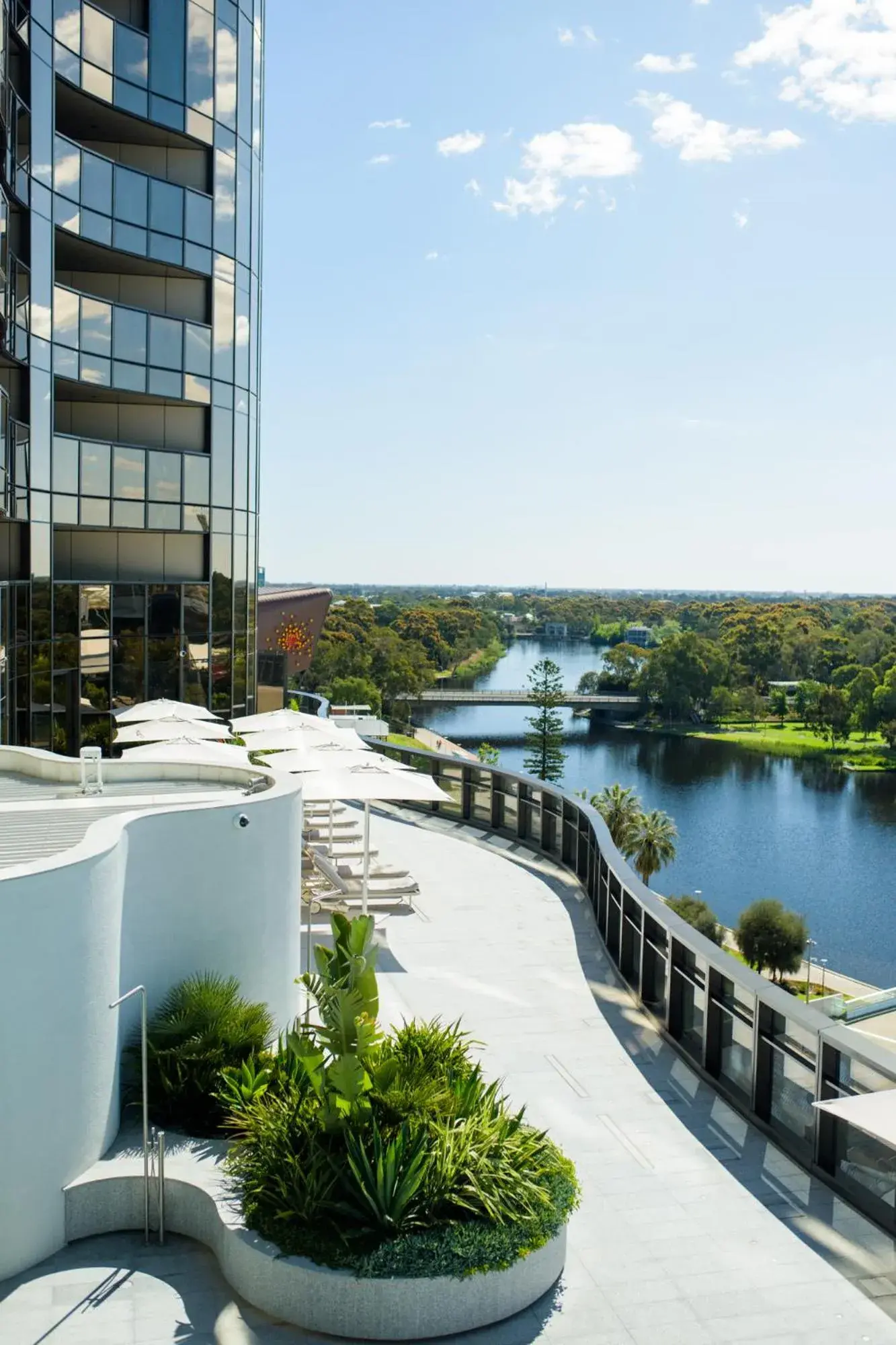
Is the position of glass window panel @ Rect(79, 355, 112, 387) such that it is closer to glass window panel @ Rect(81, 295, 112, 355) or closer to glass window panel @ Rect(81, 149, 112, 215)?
glass window panel @ Rect(81, 295, 112, 355)

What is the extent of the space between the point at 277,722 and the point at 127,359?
362 inches

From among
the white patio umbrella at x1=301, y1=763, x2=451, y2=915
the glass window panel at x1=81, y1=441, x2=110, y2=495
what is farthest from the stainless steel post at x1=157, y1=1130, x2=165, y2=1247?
the glass window panel at x1=81, y1=441, x2=110, y2=495

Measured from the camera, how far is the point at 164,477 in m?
24.2

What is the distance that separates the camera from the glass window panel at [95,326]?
2241cm

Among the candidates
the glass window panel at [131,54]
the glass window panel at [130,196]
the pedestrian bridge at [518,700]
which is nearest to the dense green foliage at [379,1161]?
the glass window panel at [130,196]

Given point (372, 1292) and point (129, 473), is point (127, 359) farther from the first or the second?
point (372, 1292)

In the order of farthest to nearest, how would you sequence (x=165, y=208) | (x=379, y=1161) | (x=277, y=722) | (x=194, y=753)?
1. (x=165, y=208)
2. (x=277, y=722)
3. (x=194, y=753)
4. (x=379, y=1161)

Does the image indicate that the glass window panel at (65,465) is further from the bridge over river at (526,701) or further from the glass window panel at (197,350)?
the bridge over river at (526,701)

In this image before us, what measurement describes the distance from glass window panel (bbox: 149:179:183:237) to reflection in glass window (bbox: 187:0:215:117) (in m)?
2.05

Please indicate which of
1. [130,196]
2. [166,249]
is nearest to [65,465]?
[166,249]

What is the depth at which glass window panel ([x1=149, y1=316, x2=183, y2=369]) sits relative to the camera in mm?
23750

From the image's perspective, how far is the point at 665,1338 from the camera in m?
6.91

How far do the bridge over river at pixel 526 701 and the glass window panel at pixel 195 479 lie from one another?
96270 mm

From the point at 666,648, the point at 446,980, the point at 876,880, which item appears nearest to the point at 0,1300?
the point at 446,980
